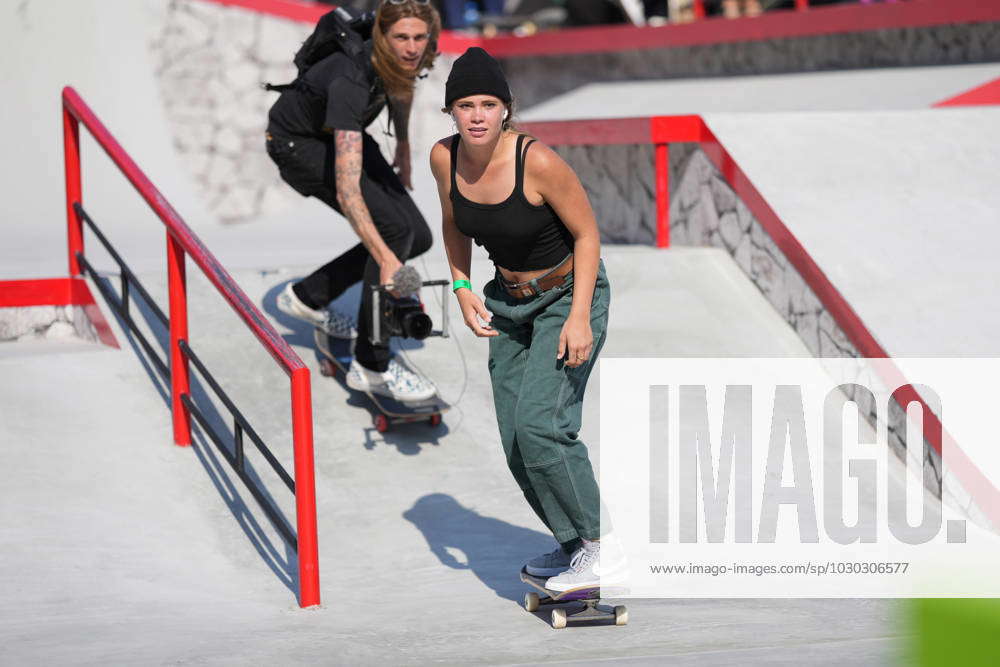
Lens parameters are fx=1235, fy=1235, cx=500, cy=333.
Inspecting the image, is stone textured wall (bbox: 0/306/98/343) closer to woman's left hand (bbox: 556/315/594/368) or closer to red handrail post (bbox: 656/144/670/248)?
woman's left hand (bbox: 556/315/594/368)

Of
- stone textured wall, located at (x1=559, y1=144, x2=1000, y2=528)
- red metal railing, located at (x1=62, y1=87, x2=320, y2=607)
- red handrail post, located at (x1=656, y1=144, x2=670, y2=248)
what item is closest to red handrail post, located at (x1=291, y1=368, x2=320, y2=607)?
red metal railing, located at (x1=62, y1=87, x2=320, y2=607)

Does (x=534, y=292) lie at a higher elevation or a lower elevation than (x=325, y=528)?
higher

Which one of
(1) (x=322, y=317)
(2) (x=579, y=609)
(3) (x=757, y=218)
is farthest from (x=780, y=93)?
(2) (x=579, y=609)

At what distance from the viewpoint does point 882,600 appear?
13.6 feet

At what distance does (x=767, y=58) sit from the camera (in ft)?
39.2

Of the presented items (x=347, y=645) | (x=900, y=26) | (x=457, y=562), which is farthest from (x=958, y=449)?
(x=900, y=26)

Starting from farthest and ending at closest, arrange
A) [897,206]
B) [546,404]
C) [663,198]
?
[663,198] → [897,206] → [546,404]

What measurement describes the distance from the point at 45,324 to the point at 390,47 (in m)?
2.53

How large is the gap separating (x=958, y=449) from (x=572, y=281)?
216cm

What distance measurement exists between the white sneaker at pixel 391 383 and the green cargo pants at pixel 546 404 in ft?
5.42

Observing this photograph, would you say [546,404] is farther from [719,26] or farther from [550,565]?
[719,26]

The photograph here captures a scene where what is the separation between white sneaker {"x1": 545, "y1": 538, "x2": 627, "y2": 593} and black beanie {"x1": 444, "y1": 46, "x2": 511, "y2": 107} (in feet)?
4.68

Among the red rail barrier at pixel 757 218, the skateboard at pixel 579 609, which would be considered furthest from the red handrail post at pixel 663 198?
the skateboard at pixel 579 609

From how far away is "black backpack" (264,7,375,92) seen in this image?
5223 millimetres
